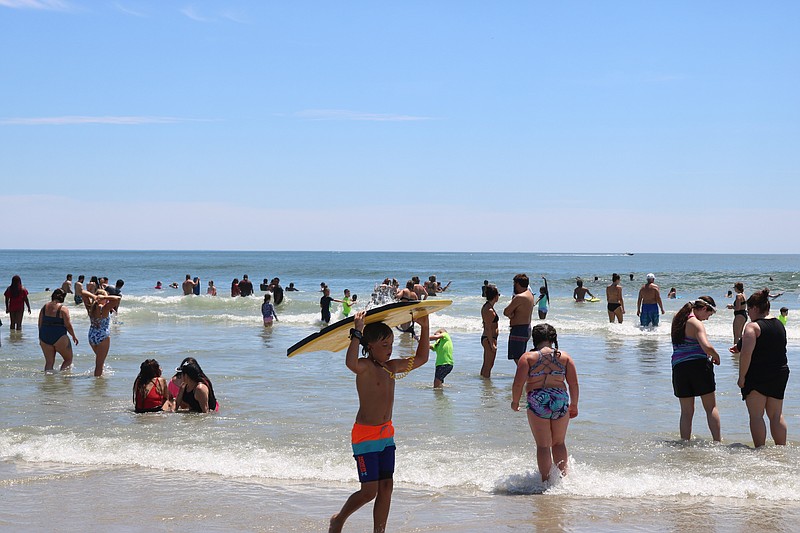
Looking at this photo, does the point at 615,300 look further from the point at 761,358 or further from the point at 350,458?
the point at 350,458

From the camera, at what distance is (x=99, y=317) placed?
40.8 ft

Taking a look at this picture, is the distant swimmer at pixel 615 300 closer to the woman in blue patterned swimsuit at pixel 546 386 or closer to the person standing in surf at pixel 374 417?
the woman in blue patterned swimsuit at pixel 546 386

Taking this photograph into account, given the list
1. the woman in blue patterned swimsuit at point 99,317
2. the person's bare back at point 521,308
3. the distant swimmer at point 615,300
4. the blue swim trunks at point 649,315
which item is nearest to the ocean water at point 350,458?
the woman in blue patterned swimsuit at point 99,317

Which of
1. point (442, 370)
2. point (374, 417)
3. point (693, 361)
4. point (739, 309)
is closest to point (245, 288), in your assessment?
point (739, 309)

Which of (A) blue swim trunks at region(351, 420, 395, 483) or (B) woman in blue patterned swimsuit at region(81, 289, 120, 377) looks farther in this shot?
(B) woman in blue patterned swimsuit at region(81, 289, 120, 377)

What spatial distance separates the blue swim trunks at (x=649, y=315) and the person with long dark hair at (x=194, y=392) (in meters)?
12.9

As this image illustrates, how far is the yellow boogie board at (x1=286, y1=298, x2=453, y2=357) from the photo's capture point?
16.0 ft

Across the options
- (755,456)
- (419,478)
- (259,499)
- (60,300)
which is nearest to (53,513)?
(259,499)

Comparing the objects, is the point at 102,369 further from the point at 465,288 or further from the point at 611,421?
the point at 465,288

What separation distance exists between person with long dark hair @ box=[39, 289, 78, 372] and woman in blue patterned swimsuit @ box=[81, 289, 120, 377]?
0.43 meters

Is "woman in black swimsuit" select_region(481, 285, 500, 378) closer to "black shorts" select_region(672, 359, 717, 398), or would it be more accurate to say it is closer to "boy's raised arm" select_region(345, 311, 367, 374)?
"black shorts" select_region(672, 359, 717, 398)

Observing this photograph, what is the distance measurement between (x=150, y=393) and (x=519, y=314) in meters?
5.11

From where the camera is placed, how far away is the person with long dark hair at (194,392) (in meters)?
10.0

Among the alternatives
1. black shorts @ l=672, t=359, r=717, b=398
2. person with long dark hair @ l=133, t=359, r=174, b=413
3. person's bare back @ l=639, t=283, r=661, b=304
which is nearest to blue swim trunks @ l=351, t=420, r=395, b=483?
black shorts @ l=672, t=359, r=717, b=398
